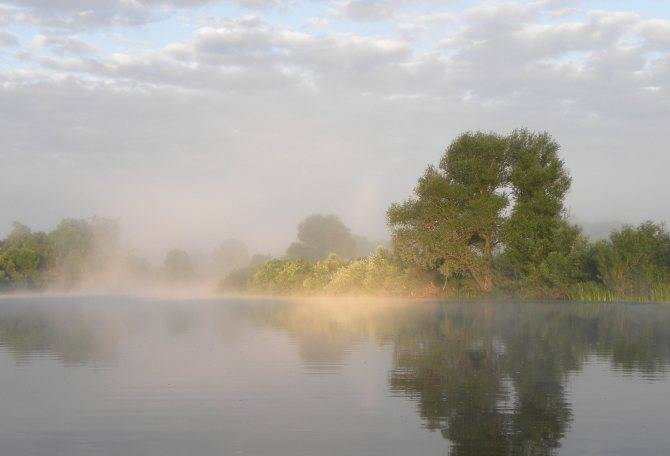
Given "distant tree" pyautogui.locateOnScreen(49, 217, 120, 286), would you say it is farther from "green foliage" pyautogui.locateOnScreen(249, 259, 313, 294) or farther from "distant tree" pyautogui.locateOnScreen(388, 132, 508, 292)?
"distant tree" pyautogui.locateOnScreen(388, 132, 508, 292)

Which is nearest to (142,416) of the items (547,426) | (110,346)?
(547,426)

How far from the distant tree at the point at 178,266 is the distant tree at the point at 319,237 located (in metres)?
26.4

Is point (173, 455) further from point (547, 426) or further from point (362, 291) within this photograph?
point (362, 291)

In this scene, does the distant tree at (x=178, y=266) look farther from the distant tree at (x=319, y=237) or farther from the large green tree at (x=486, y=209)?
the large green tree at (x=486, y=209)

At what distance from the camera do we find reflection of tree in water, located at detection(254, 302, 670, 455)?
1124 cm

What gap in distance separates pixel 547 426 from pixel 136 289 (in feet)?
500

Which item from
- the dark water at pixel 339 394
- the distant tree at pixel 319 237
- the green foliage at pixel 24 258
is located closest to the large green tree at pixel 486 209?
the dark water at pixel 339 394

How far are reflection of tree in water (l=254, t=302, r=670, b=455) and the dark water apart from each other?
0.06 metres

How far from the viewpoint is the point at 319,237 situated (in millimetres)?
169375

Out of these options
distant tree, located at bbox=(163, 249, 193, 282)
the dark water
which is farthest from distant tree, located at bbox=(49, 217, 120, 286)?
the dark water

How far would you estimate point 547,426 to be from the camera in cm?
1134

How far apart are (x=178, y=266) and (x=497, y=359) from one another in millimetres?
160843

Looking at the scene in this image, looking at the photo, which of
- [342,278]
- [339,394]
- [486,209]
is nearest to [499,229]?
[486,209]

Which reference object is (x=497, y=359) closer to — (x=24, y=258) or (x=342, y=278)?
(x=342, y=278)
